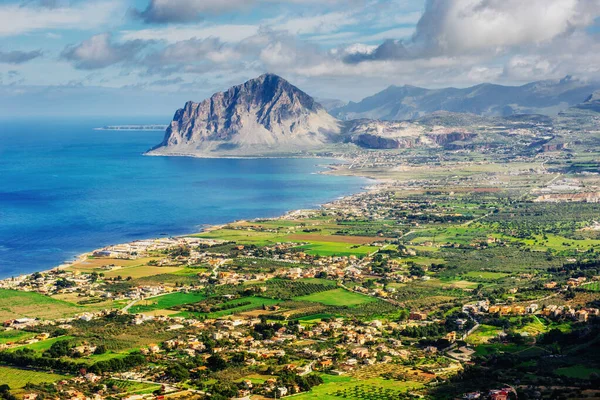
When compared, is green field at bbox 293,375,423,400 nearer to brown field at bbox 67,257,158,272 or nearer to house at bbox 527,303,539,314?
house at bbox 527,303,539,314

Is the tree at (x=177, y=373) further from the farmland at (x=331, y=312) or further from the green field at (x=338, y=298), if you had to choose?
the green field at (x=338, y=298)

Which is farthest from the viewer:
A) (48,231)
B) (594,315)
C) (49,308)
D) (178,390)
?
(48,231)

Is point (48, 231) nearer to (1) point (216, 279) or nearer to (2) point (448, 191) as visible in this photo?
(1) point (216, 279)

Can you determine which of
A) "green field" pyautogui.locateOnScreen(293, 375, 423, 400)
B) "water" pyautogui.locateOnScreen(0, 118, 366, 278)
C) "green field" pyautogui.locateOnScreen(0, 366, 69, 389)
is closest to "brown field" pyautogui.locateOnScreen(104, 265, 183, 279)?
"water" pyautogui.locateOnScreen(0, 118, 366, 278)

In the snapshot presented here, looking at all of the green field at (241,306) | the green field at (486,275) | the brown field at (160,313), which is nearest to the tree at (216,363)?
the green field at (241,306)

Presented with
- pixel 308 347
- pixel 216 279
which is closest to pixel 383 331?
pixel 308 347
